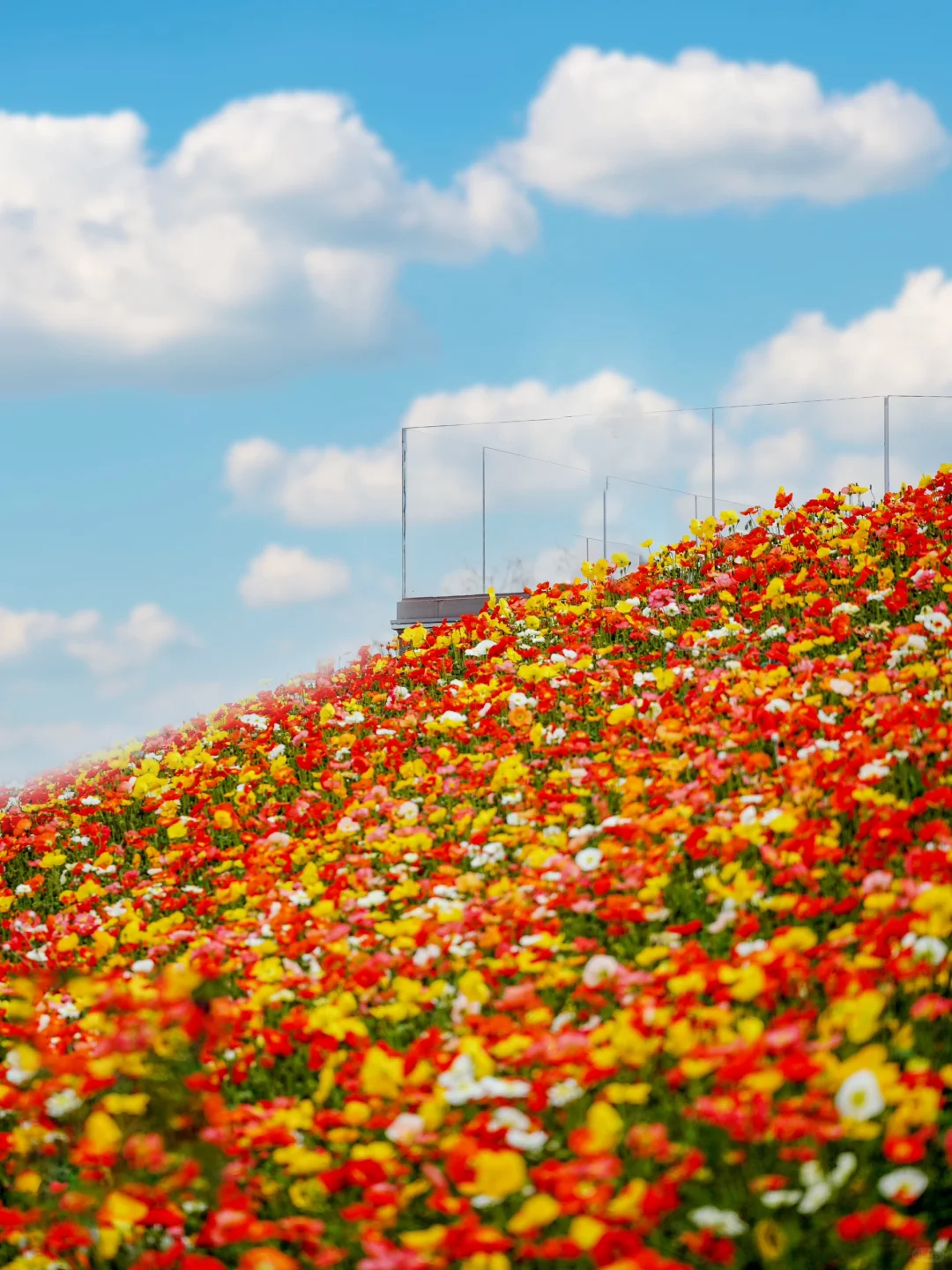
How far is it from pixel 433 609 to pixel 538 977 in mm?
10716

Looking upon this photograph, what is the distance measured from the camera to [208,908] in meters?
5.20

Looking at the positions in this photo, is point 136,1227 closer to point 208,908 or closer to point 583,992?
point 583,992

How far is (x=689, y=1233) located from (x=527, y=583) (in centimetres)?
1232

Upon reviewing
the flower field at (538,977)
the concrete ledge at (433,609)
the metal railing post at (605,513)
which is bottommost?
the flower field at (538,977)

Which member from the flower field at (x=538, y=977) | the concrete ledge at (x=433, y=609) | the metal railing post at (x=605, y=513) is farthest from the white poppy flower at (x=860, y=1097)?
the metal railing post at (x=605, y=513)

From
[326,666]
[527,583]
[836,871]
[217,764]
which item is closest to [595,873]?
[836,871]

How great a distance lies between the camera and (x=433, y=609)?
14.2 metres

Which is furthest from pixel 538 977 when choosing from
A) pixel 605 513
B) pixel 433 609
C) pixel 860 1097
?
pixel 605 513

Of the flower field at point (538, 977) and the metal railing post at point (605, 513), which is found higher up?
the metal railing post at point (605, 513)

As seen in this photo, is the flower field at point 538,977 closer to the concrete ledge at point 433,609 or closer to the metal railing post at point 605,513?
the concrete ledge at point 433,609

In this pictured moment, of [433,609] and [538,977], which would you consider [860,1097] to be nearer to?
[538,977]

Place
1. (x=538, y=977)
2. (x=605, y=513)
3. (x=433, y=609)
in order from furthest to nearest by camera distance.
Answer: (x=605, y=513), (x=433, y=609), (x=538, y=977)

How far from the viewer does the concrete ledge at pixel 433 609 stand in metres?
14.0

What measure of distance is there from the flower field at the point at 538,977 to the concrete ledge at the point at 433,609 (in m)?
6.53
